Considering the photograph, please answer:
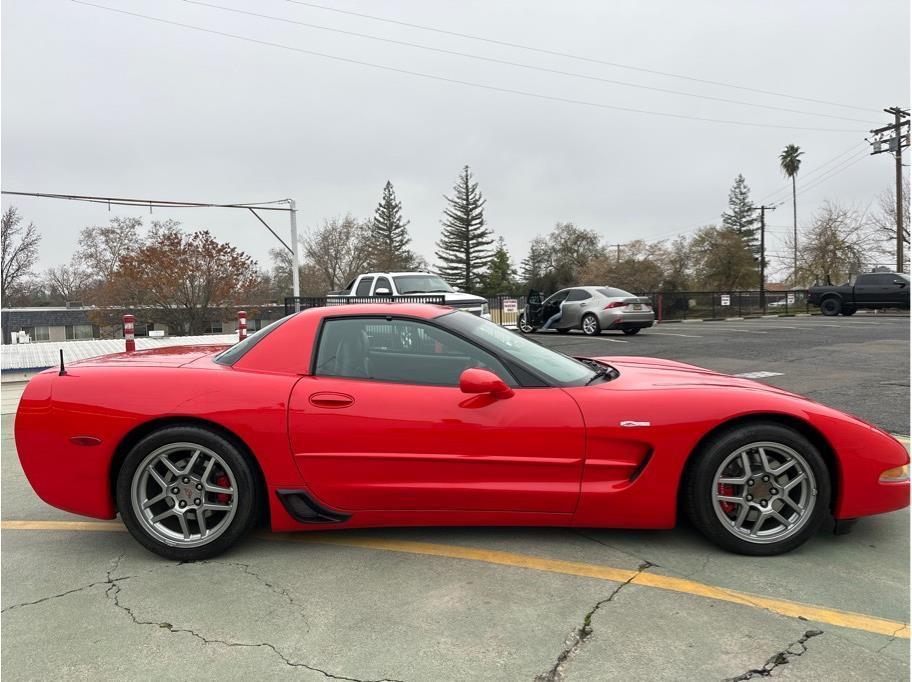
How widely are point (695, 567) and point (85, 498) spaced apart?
3.10 m

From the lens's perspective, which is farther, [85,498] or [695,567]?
[85,498]

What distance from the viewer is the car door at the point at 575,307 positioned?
55.3ft

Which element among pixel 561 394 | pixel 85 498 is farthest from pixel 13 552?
pixel 561 394

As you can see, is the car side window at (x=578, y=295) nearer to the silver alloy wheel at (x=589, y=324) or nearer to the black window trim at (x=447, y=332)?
the silver alloy wheel at (x=589, y=324)

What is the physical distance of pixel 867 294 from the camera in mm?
25281

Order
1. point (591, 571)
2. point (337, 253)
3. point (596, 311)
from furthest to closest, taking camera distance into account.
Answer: point (337, 253) → point (596, 311) → point (591, 571)

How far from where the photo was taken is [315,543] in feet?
10.8

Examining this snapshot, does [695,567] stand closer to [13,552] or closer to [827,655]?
[827,655]

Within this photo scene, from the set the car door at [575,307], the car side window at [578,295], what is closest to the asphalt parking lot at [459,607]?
the car door at [575,307]

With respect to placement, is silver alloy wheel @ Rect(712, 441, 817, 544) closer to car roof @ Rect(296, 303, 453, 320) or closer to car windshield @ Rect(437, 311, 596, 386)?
car windshield @ Rect(437, 311, 596, 386)

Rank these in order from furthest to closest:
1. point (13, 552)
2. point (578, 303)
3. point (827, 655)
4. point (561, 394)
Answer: point (578, 303) → point (13, 552) → point (561, 394) → point (827, 655)

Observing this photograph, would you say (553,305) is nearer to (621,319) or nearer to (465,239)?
(621,319)

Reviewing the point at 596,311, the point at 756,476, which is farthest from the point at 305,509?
the point at 596,311

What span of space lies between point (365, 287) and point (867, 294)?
21447 mm
